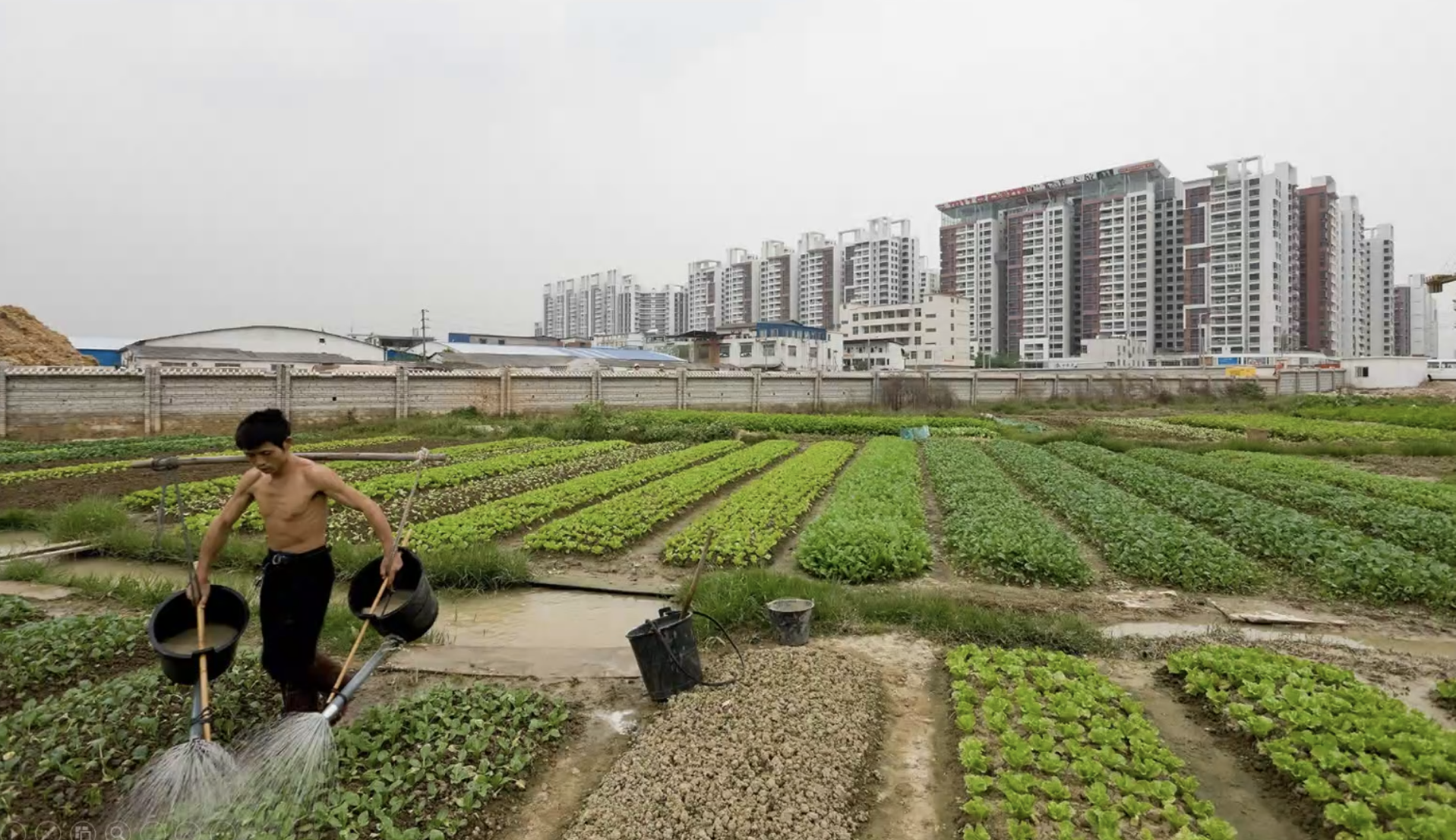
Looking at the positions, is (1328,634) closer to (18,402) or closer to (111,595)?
(111,595)

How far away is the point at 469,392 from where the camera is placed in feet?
97.2

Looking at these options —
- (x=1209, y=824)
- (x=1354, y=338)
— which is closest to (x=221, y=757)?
(x=1209, y=824)

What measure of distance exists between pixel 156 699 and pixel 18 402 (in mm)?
24201

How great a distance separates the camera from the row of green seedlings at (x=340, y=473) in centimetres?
1283

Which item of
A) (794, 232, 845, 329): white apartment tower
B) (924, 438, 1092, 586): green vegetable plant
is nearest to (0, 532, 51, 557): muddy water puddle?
(924, 438, 1092, 586): green vegetable plant

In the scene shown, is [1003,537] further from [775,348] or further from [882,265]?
[882,265]

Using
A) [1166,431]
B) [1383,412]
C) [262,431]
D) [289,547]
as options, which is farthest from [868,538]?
[1383,412]

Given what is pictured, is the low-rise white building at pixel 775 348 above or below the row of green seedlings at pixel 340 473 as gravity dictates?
above

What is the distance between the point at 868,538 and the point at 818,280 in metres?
119

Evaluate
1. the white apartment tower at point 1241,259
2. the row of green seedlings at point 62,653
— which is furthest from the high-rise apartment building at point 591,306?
the row of green seedlings at point 62,653

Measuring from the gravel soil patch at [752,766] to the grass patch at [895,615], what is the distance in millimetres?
1564

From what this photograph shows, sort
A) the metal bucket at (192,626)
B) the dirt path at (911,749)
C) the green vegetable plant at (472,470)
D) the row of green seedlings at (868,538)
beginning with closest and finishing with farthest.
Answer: the dirt path at (911,749) → the metal bucket at (192,626) → the row of green seedlings at (868,538) → the green vegetable plant at (472,470)

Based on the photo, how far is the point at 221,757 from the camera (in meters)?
3.83

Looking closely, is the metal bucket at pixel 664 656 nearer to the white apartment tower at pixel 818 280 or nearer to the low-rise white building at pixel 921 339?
the low-rise white building at pixel 921 339
